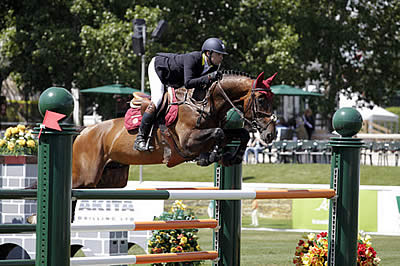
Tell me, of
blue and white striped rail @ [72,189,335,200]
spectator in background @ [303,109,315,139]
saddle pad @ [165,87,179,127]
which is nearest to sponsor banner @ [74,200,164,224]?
saddle pad @ [165,87,179,127]

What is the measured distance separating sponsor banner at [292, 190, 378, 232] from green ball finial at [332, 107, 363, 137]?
6.76 meters

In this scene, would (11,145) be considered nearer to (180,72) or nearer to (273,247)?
(180,72)

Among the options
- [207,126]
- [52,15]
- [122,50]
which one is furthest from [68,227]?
[52,15]

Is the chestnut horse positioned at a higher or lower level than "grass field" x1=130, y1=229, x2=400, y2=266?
higher

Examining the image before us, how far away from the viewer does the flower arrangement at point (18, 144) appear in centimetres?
677

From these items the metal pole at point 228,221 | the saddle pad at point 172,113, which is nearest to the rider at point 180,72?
the saddle pad at point 172,113

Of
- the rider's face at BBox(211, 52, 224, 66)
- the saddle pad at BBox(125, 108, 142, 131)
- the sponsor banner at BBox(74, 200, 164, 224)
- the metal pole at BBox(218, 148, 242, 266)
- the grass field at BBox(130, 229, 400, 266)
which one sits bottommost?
the grass field at BBox(130, 229, 400, 266)

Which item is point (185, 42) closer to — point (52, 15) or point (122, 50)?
point (122, 50)

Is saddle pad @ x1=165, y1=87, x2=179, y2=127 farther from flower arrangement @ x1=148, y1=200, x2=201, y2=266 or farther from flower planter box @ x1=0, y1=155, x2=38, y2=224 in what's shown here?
flower planter box @ x1=0, y1=155, x2=38, y2=224

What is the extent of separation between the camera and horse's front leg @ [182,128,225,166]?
5.14 meters

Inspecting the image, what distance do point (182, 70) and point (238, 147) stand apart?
1.31m

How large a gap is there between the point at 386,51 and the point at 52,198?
23456 mm

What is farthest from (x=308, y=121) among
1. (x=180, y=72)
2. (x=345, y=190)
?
(x=345, y=190)

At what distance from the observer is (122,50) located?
65.4ft
